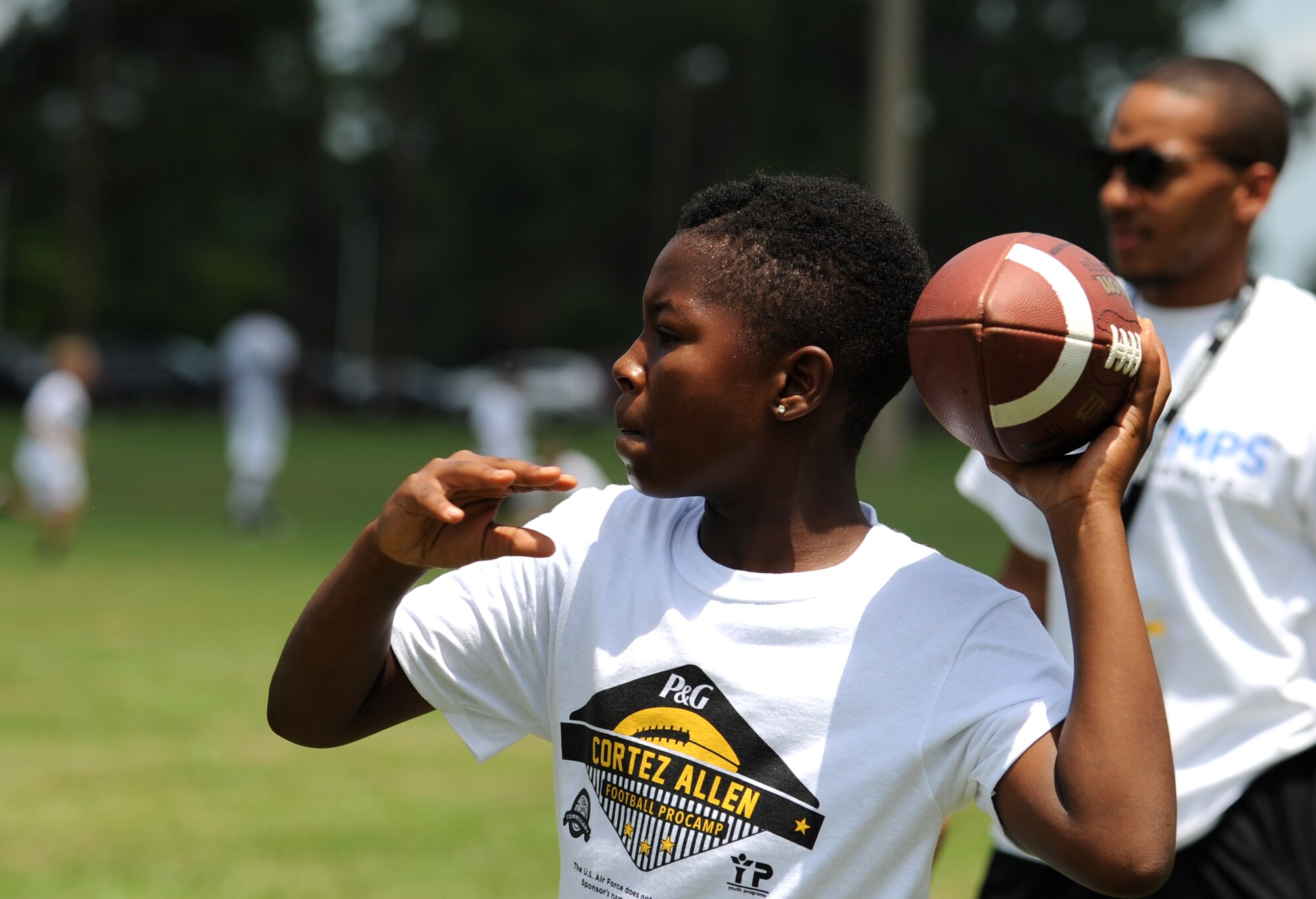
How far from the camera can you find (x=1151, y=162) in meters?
3.58

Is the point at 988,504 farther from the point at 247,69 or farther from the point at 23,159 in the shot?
the point at 23,159

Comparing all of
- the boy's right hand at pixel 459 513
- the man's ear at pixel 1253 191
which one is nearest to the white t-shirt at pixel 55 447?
the man's ear at pixel 1253 191

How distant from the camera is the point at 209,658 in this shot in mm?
9570

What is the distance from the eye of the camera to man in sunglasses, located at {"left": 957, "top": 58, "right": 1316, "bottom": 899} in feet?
10.8

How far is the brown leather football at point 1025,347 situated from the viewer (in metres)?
2.20

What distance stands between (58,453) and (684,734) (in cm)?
1470

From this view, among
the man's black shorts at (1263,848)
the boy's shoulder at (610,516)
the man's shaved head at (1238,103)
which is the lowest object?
the man's black shorts at (1263,848)

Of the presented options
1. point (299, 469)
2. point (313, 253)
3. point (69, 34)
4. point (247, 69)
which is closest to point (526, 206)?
point (313, 253)

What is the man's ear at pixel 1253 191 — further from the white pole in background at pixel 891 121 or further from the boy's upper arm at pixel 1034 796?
the white pole in background at pixel 891 121

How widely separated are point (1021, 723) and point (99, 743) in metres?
6.27

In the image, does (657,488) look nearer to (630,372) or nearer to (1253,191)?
(630,372)

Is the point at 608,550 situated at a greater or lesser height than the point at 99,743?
greater

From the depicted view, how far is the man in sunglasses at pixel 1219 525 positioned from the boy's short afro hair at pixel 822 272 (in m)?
1.19

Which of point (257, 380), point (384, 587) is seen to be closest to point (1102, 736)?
point (384, 587)
